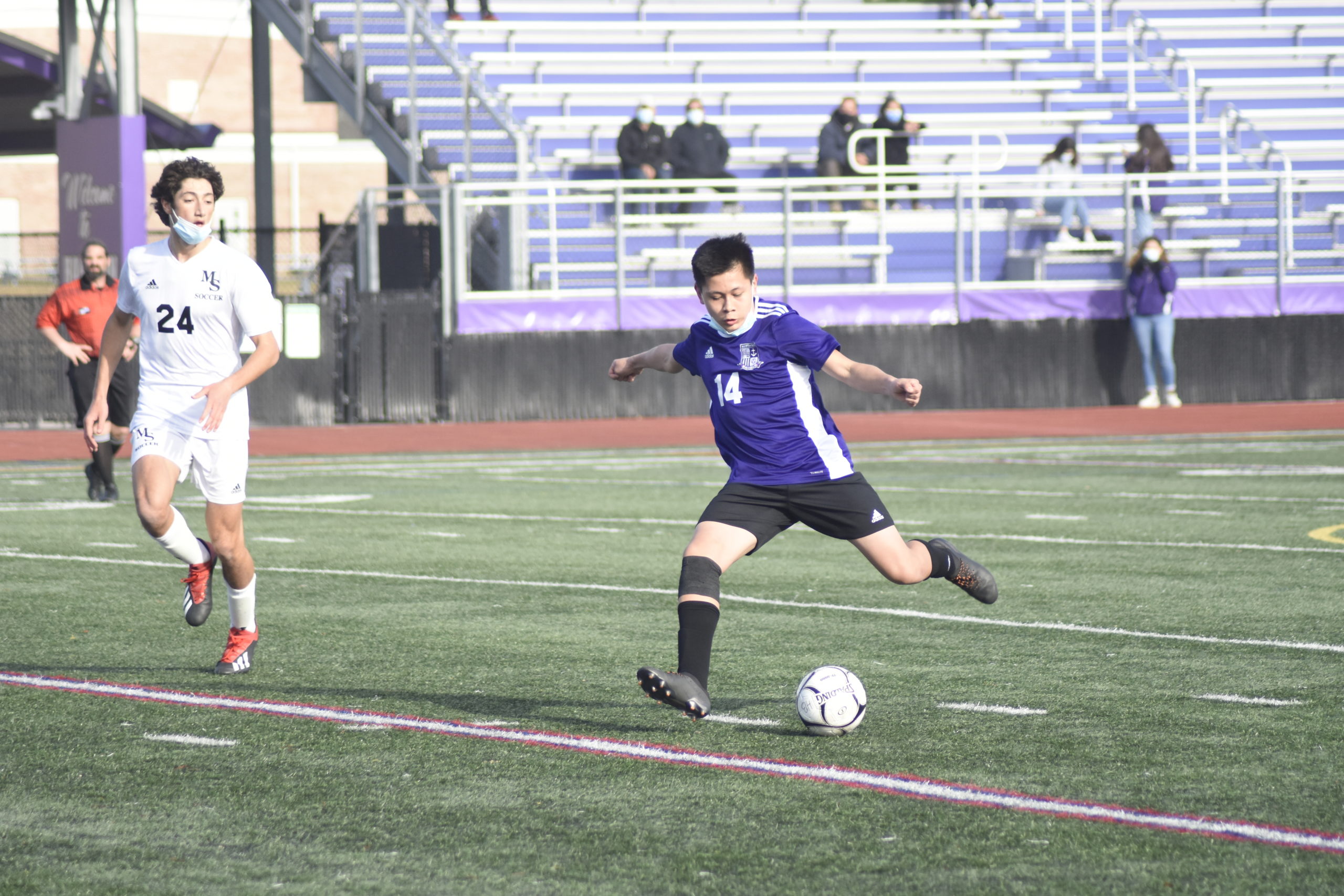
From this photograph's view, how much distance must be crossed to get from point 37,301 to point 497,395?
19.6 feet

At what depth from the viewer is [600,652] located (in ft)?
26.0

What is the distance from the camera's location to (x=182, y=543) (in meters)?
7.76

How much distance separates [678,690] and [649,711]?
26.4 inches

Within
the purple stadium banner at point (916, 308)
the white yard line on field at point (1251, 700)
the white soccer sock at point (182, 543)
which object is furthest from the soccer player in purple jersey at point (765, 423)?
the purple stadium banner at point (916, 308)

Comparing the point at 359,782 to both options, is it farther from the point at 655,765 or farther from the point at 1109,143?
the point at 1109,143

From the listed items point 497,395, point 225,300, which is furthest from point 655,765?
point 497,395

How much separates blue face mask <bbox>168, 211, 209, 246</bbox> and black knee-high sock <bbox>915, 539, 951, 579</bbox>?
3.09 metres

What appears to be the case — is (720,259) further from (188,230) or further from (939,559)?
(188,230)

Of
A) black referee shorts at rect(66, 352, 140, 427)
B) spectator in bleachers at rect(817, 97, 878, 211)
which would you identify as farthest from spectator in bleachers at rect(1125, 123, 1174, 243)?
black referee shorts at rect(66, 352, 140, 427)

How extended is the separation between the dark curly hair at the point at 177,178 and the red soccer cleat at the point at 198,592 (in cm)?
148

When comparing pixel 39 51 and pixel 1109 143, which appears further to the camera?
pixel 1109 143

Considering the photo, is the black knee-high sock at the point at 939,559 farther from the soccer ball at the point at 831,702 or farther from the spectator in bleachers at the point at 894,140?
the spectator in bleachers at the point at 894,140

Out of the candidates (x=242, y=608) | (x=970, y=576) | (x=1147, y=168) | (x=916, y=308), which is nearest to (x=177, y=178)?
(x=242, y=608)

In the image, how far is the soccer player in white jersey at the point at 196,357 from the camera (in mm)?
7332
